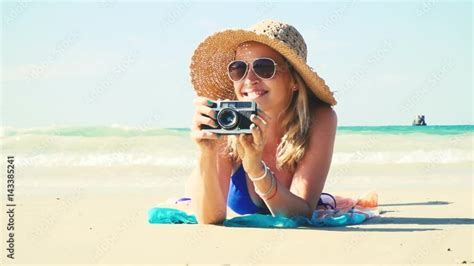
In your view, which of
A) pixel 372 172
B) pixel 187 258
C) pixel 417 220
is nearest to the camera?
pixel 187 258

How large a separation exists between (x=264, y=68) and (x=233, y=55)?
679mm

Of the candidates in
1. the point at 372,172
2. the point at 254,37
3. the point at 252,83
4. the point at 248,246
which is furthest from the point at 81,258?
the point at 372,172

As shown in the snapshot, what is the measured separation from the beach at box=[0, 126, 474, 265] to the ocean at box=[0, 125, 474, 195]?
0.07 meters

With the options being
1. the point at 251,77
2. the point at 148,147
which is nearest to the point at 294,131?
the point at 251,77

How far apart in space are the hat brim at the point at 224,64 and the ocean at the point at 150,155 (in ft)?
11.6

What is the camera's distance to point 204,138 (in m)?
3.90

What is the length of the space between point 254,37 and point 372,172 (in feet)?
21.5

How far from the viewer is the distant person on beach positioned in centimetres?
425

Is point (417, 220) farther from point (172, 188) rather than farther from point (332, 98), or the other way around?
point (172, 188)

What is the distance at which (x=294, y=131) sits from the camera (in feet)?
14.8

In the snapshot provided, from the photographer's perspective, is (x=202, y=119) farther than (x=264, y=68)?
No

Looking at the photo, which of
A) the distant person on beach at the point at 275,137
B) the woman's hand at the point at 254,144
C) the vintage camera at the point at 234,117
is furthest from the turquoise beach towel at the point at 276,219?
the vintage camera at the point at 234,117

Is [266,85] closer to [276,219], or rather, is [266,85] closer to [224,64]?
[224,64]

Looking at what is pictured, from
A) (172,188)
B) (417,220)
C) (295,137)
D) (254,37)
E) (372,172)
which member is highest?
(372,172)
